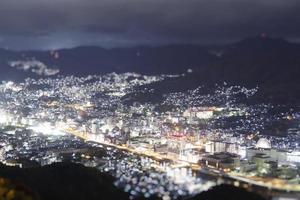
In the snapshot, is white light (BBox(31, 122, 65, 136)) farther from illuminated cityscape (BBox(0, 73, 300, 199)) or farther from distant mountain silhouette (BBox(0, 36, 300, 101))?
distant mountain silhouette (BBox(0, 36, 300, 101))

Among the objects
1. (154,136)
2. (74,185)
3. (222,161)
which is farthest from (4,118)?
(74,185)

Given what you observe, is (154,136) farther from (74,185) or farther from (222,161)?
(74,185)

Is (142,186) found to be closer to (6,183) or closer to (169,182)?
(169,182)

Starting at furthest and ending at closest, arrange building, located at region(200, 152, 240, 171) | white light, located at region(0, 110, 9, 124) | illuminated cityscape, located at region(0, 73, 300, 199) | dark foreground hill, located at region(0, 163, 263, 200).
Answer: white light, located at region(0, 110, 9, 124) → building, located at region(200, 152, 240, 171) → illuminated cityscape, located at region(0, 73, 300, 199) → dark foreground hill, located at region(0, 163, 263, 200)

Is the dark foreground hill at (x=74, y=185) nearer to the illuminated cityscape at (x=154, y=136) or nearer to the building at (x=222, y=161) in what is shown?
the illuminated cityscape at (x=154, y=136)

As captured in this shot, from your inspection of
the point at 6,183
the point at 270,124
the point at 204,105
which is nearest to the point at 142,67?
the point at 204,105

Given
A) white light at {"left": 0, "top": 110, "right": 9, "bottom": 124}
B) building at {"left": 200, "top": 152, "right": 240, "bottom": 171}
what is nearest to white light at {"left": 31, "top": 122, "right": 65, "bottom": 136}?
white light at {"left": 0, "top": 110, "right": 9, "bottom": 124}

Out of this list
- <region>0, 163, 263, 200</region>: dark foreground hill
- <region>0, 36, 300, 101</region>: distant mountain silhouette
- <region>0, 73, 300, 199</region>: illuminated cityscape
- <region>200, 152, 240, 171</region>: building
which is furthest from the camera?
<region>0, 36, 300, 101</region>: distant mountain silhouette
